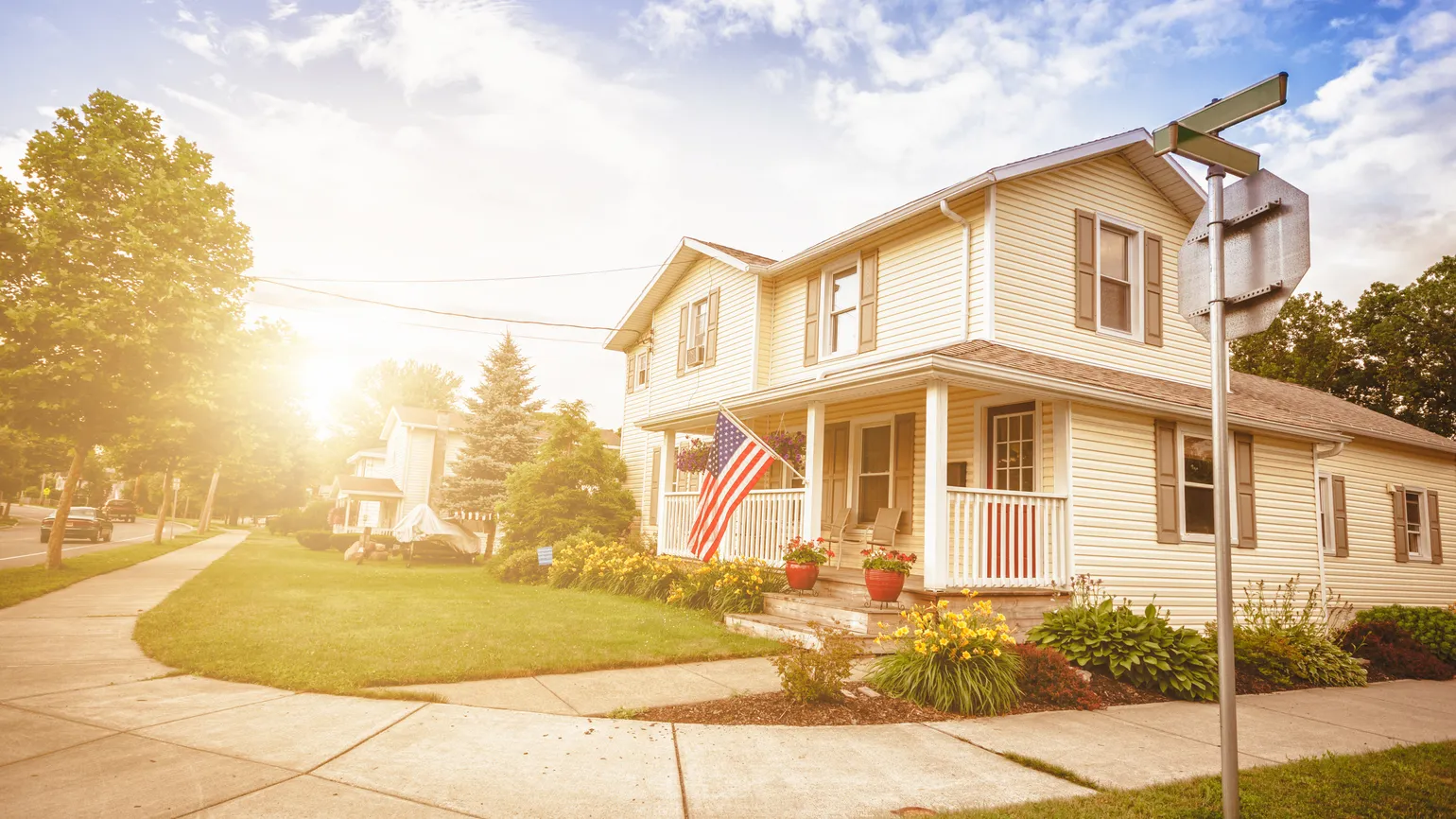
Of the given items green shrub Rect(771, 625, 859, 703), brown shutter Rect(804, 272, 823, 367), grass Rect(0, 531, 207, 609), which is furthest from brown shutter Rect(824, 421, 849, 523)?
grass Rect(0, 531, 207, 609)

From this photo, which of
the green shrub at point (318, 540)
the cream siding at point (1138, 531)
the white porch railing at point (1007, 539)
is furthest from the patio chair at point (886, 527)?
the green shrub at point (318, 540)

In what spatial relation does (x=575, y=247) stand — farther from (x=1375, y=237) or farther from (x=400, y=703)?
(x=1375, y=237)

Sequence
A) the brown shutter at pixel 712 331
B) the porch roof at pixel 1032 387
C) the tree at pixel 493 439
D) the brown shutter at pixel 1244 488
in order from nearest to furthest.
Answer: the porch roof at pixel 1032 387, the brown shutter at pixel 1244 488, the brown shutter at pixel 712 331, the tree at pixel 493 439

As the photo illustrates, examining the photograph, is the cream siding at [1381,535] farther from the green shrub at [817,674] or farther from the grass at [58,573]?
the grass at [58,573]

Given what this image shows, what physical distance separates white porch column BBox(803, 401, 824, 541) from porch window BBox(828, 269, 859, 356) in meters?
2.13

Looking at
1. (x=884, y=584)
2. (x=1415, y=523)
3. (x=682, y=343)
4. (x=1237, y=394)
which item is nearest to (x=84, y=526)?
(x=682, y=343)

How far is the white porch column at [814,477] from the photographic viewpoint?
10.7 meters

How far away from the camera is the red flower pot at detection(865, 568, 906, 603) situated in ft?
28.6

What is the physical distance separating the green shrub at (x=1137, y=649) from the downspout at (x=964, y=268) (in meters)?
4.01

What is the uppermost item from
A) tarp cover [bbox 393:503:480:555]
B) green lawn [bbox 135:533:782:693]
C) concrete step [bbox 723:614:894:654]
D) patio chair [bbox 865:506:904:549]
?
patio chair [bbox 865:506:904:549]

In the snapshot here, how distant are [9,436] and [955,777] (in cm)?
1974

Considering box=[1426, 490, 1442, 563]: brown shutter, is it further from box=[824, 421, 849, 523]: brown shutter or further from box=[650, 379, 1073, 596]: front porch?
box=[824, 421, 849, 523]: brown shutter

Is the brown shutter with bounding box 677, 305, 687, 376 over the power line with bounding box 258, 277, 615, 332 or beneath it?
beneath

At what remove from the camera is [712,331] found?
16.6 m
